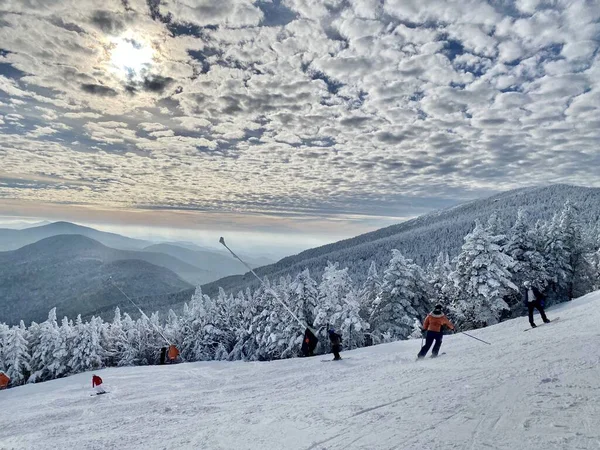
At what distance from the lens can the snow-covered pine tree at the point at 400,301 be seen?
33.6 m

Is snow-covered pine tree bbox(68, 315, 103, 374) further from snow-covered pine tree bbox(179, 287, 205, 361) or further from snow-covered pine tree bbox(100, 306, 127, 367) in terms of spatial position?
snow-covered pine tree bbox(179, 287, 205, 361)

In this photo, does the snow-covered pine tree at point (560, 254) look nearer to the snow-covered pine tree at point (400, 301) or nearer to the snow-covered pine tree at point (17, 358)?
the snow-covered pine tree at point (400, 301)

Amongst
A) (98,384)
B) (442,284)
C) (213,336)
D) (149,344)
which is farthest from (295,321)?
(149,344)

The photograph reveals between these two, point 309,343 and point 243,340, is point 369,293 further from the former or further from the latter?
point 309,343

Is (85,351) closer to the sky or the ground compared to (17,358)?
closer to the ground

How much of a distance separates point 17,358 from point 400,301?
154 ft

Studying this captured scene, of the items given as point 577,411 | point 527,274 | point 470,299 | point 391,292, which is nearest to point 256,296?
point 391,292

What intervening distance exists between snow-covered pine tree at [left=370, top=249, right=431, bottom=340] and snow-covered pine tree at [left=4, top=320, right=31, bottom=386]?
43.9 meters

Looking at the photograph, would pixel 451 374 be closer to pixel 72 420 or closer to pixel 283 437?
pixel 283 437

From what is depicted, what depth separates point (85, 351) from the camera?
4697 cm

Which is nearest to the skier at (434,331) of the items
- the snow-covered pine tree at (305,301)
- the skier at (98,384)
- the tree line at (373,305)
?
the skier at (98,384)

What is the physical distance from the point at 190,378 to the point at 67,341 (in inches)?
1700

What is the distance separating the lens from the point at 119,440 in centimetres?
799

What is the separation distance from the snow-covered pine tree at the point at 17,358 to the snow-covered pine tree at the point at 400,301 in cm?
4392
